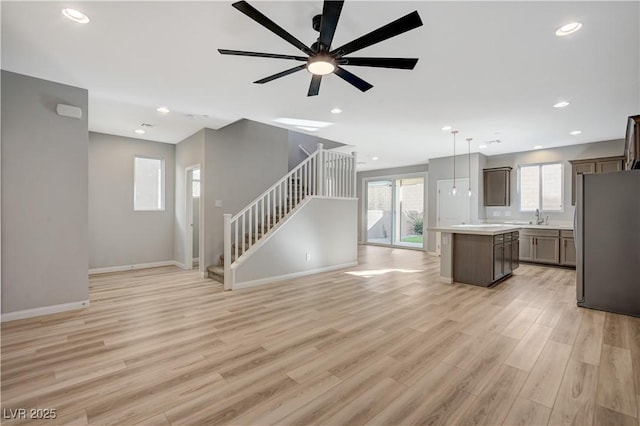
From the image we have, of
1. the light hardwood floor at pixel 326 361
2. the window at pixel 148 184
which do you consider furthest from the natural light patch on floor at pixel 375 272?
the window at pixel 148 184

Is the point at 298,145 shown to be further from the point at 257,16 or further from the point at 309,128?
the point at 257,16

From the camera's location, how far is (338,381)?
7.03 ft

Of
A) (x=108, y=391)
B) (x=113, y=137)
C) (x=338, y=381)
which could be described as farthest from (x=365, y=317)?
(x=113, y=137)

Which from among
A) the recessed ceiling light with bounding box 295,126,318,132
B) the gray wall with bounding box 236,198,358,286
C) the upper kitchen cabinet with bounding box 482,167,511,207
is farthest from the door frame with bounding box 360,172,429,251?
the recessed ceiling light with bounding box 295,126,318,132

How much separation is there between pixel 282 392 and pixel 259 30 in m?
2.88

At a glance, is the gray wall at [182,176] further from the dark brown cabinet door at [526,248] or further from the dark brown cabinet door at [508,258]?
the dark brown cabinet door at [526,248]

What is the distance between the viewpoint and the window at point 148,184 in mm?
6312

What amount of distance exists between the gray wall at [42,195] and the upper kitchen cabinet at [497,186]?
835 cm

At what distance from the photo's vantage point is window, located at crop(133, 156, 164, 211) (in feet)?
20.7

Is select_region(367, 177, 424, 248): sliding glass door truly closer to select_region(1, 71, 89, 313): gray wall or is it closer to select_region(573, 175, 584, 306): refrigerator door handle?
select_region(573, 175, 584, 306): refrigerator door handle

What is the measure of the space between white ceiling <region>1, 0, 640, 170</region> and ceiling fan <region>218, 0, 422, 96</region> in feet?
1.07

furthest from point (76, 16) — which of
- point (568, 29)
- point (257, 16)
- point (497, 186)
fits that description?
point (497, 186)

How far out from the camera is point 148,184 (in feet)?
21.3

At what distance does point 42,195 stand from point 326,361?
3.77 metres
